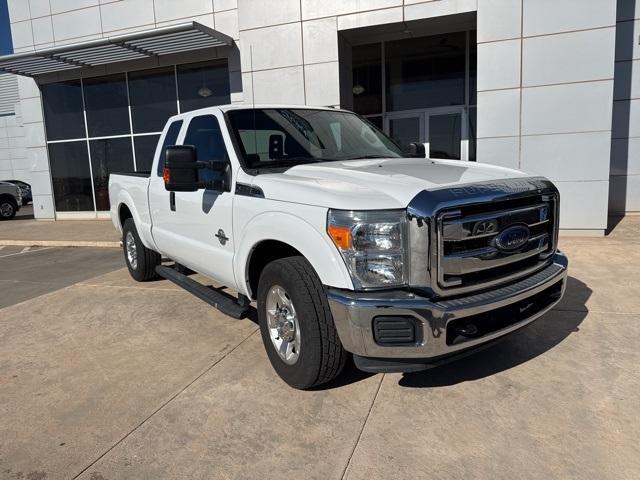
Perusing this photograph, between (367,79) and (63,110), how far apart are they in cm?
972

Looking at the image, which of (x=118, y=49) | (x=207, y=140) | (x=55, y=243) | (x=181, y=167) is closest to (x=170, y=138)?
(x=207, y=140)

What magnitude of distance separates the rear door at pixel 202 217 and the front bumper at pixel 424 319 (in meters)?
1.48

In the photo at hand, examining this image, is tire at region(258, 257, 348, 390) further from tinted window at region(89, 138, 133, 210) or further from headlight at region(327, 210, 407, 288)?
tinted window at region(89, 138, 133, 210)

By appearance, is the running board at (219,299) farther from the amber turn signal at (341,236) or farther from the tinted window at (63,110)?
the tinted window at (63,110)

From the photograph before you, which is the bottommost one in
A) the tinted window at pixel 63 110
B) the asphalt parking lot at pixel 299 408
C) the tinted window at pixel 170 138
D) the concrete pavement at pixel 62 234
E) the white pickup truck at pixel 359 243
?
the concrete pavement at pixel 62 234

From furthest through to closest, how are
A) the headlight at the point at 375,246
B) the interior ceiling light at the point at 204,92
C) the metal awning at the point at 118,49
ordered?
the interior ceiling light at the point at 204,92 < the metal awning at the point at 118,49 < the headlight at the point at 375,246

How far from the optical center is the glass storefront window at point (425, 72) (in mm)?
11875

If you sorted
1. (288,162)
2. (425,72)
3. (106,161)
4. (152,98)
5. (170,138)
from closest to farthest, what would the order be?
(288,162) < (170,138) < (425,72) < (152,98) < (106,161)

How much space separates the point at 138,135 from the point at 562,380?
547 inches

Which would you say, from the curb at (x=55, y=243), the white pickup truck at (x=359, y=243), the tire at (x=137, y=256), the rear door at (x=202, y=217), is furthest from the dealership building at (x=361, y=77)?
the rear door at (x=202, y=217)

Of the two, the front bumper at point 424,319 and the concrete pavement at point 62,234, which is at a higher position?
the front bumper at point 424,319

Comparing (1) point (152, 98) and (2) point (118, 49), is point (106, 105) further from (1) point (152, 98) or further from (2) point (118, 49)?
(2) point (118, 49)

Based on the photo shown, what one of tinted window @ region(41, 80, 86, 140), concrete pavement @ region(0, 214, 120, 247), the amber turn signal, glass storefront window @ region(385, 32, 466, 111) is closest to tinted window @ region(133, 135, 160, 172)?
concrete pavement @ region(0, 214, 120, 247)

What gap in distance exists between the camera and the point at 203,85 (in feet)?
44.7
